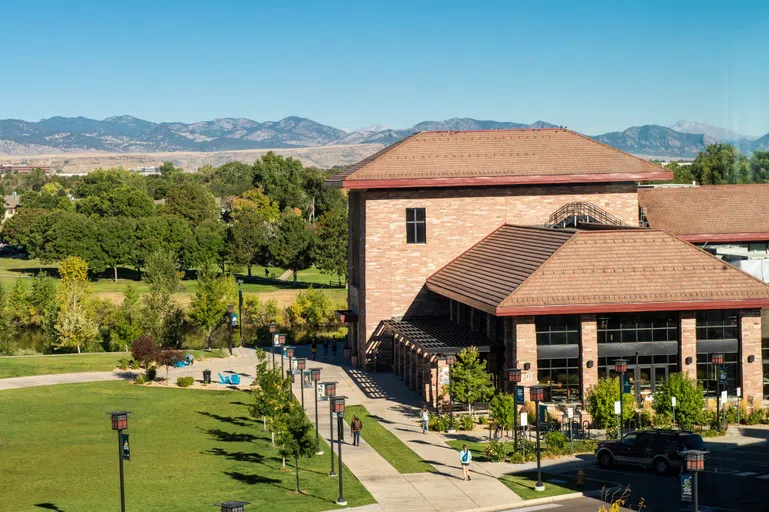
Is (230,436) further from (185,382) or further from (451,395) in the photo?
(185,382)

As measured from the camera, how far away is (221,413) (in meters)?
52.3

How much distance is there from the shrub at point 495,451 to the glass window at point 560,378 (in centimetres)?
897

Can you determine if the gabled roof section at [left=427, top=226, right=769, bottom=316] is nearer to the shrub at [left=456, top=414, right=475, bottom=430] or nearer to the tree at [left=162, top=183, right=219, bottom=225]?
the shrub at [left=456, top=414, right=475, bottom=430]

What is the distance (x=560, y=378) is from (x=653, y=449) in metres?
11.9

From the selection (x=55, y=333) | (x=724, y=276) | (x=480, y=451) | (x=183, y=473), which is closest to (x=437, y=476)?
(x=480, y=451)

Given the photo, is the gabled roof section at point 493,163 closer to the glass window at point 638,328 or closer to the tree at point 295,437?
the glass window at point 638,328

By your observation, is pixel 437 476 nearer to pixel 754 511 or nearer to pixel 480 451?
pixel 480 451

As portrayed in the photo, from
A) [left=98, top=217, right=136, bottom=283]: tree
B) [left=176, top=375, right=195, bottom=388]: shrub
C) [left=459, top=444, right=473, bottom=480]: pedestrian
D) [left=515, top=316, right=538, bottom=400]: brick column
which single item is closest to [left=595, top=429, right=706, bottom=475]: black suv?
[left=459, top=444, right=473, bottom=480]: pedestrian

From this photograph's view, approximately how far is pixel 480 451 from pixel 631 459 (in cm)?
613

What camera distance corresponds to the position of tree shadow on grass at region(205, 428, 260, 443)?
45719 mm

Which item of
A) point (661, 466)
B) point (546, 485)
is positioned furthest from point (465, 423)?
point (661, 466)

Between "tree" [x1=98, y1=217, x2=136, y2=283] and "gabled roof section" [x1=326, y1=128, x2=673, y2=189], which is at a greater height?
"gabled roof section" [x1=326, y1=128, x2=673, y2=189]

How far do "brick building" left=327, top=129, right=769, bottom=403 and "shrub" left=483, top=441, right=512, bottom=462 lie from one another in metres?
8.16

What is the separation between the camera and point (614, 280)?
49.9 meters
